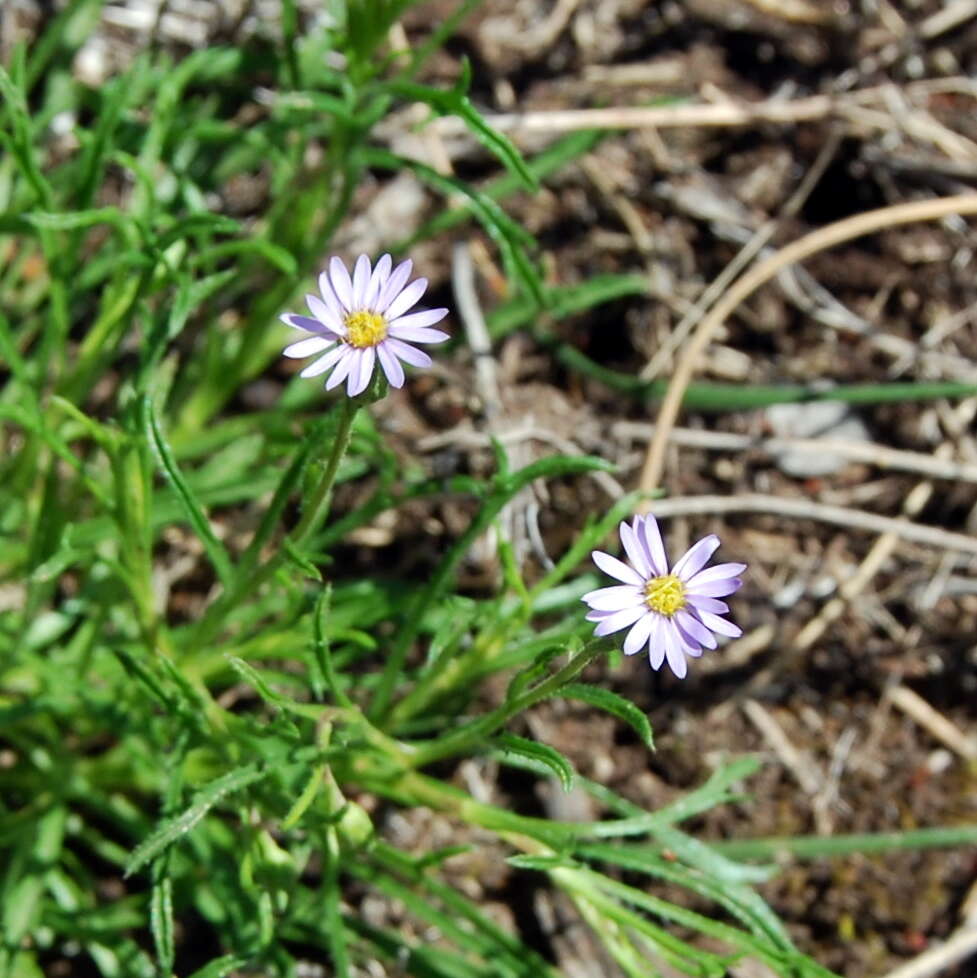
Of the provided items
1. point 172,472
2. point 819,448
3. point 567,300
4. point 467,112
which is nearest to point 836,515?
point 819,448

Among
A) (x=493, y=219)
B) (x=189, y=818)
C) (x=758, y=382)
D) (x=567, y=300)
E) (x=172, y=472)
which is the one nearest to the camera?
(x=189, y=818)

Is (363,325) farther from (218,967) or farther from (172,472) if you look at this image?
(218,967)

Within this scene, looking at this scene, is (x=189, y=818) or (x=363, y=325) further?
(x=189, y=818)

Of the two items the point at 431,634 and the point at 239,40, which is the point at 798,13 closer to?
the point at 239,40

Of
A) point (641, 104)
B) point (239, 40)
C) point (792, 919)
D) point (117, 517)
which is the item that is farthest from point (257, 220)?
point (792, 919)

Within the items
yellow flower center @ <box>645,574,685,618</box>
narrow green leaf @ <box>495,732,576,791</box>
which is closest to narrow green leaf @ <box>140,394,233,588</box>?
narrow green leaf @ <box>495,732,576,791</box>

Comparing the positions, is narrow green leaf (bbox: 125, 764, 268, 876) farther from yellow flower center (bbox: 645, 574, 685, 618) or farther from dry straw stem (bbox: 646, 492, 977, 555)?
dry straw stem (bbox: 646, 492, 977, 555)
